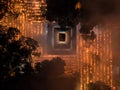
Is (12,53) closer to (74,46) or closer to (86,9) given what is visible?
(86,9)

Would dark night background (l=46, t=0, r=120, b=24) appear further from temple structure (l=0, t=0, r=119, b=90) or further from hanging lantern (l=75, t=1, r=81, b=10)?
temple structure (l=0, t=0, r=119, b=90)

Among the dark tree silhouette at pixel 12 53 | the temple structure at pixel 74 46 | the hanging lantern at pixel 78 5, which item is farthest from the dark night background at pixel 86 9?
the temple structure at pixel 74 46

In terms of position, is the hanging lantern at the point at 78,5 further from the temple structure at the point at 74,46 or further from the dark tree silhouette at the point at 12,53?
the temple structure at the point at 74,46

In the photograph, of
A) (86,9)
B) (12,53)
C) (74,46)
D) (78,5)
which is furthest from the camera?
(74,46)

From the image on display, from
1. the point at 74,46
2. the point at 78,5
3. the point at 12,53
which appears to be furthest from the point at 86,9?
the point at 12,53

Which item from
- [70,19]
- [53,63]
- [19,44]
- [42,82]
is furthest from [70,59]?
[19,44]

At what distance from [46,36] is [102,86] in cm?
320

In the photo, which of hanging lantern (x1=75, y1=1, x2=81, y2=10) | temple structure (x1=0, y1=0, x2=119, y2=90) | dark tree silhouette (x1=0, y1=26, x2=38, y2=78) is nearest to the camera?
dark tree silhouette (x1=0, y1=26, x2=38, y2=78)

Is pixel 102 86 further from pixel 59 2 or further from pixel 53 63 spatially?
pixel 59 2

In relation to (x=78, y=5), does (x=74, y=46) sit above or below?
below

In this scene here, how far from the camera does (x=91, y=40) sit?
1314 centimetres

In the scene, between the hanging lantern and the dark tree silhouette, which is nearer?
the dark tree silhouette

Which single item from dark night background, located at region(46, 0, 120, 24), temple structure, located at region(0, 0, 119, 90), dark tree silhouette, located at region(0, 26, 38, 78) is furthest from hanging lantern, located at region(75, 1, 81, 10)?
temple structure, located at region(0, 0, 119, 90)

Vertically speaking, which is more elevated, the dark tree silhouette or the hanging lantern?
the hanging lantern
